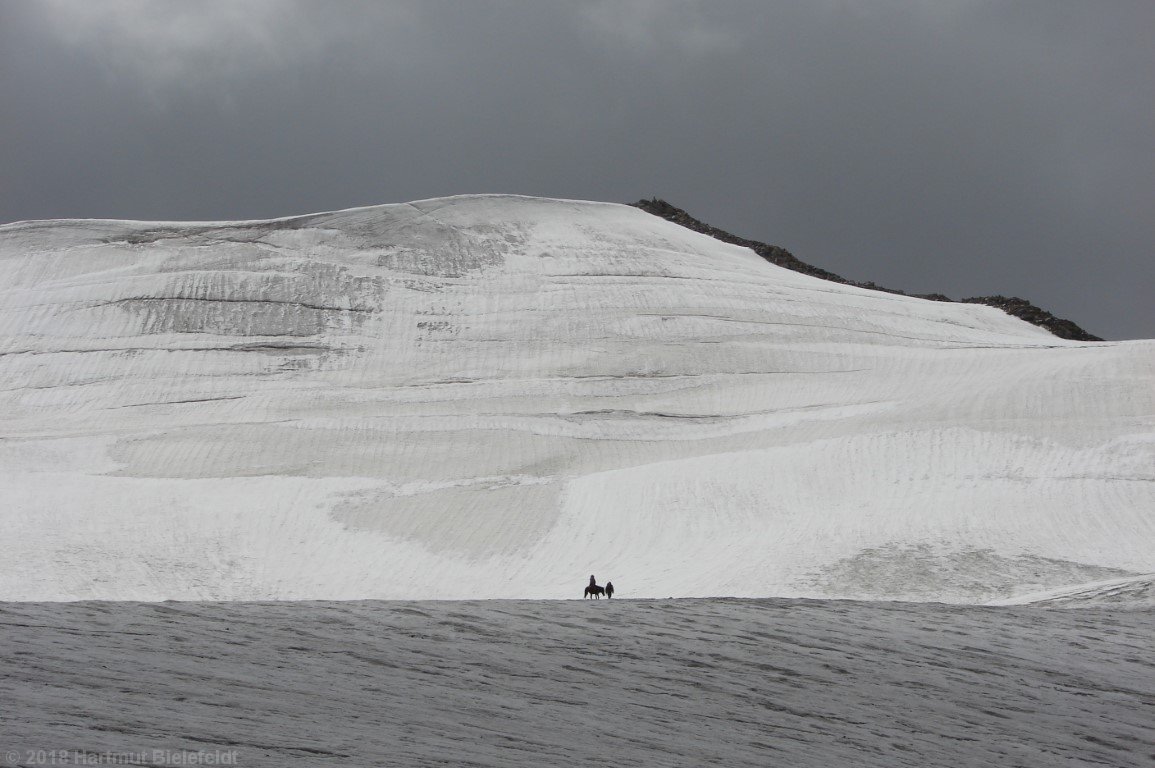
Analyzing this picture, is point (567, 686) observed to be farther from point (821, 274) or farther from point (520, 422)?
point (821, 274)

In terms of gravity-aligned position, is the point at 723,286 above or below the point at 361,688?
above

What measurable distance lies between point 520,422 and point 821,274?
105 ft

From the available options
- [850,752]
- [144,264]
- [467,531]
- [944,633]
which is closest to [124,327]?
[144,264]

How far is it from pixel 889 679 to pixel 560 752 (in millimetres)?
4427

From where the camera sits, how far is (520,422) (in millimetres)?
35531

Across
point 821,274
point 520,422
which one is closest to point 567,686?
point 520,422

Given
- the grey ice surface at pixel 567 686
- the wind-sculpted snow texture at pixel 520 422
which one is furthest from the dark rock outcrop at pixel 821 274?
the grey ice surface at pixel 567 686

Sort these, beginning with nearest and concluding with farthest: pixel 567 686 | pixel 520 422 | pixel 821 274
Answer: pixel 567 686 → pixel 520 422 → pixel 821 274

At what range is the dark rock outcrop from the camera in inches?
2196

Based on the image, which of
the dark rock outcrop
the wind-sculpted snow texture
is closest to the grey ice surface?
the wind-sculpted snow texture

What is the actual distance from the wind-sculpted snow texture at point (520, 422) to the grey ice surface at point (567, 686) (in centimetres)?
859

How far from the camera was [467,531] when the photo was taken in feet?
88.6

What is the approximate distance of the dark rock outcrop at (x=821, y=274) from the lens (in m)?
55.8

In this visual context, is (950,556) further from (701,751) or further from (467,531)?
(701,751)
